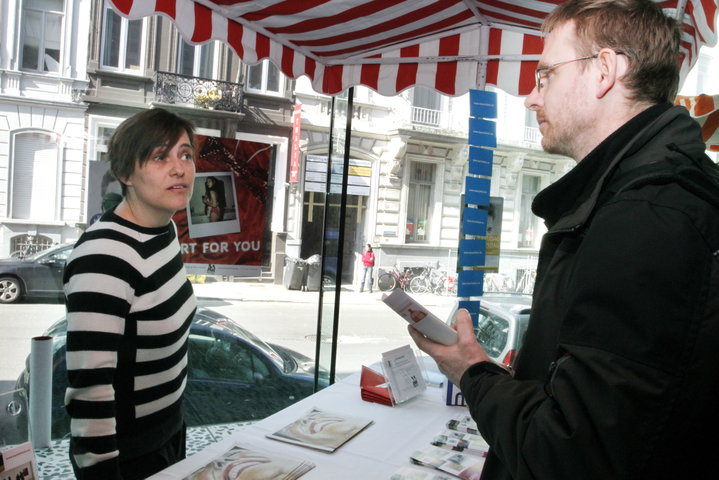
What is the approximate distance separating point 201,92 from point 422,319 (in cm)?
856

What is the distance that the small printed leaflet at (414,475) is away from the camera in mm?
1437

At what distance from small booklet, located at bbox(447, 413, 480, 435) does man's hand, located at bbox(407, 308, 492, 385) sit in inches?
37.9

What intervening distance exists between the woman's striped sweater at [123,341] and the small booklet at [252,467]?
0.22 metres

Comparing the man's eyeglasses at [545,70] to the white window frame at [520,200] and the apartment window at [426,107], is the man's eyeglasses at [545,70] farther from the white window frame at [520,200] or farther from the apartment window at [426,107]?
the white window frame at [520,200]

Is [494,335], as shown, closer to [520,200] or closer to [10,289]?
[10,289]

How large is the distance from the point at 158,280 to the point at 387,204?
38.3 feet

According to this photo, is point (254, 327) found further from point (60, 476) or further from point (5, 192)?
point (60, 476)

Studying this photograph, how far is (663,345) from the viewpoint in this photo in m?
0.62

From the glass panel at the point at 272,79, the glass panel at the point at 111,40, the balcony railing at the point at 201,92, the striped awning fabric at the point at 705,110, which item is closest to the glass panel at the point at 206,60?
the balcony railing at the point at 201,92

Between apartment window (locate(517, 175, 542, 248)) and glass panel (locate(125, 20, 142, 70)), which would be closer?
glass panel (locate(125, 20, 142, 70))

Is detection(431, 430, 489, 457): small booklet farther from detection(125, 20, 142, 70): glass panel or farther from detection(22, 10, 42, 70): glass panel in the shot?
detection(125, 20, 142, 70): glass panel

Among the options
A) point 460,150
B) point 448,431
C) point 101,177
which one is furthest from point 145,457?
point 460,150

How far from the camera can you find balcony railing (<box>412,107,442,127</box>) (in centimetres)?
1312

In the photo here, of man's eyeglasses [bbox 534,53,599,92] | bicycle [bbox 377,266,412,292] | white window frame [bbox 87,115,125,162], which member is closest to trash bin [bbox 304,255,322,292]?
bicycle [bbox 377,266,412,292]
